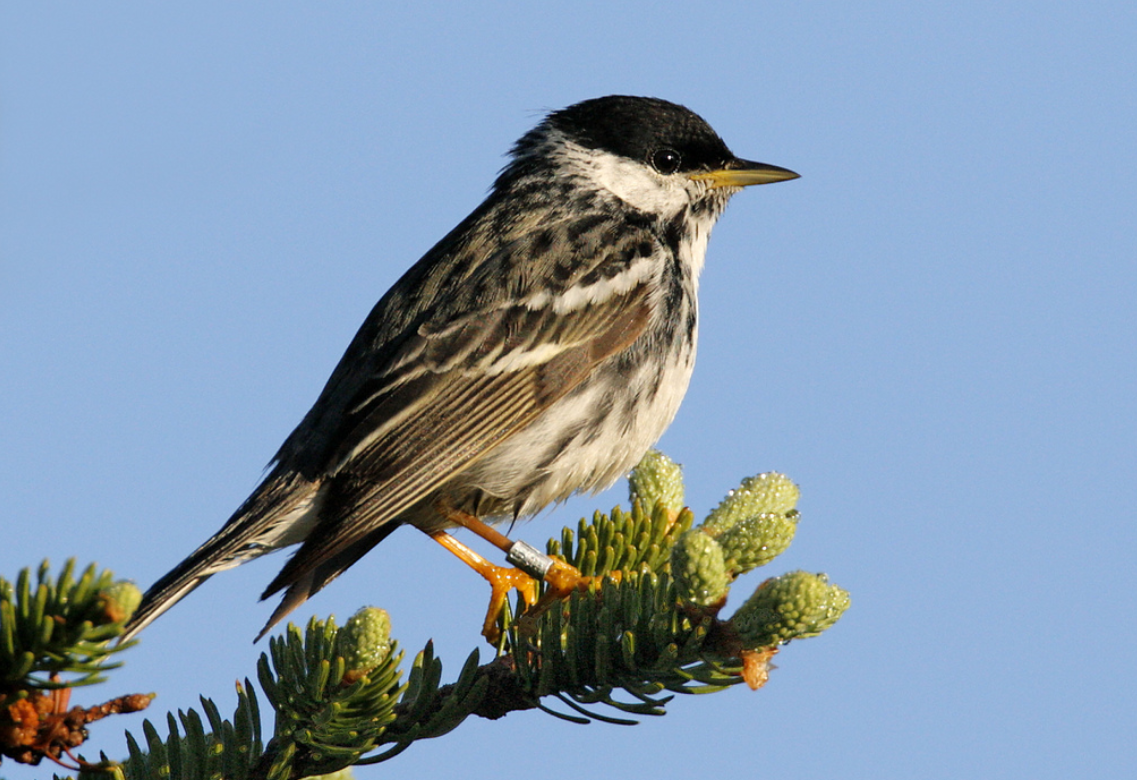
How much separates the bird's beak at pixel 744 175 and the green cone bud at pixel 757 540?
11.9 feet

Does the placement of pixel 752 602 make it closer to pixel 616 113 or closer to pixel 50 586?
pixel 50 586

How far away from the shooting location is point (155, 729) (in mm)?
3467

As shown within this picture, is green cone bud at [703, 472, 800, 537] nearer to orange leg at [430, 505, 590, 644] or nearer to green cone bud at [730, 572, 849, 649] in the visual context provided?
orange leg at [430, 505, 590, 644]

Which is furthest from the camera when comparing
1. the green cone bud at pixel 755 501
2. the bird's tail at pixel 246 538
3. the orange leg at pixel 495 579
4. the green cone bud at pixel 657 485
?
the orange leg at pixel 495 579

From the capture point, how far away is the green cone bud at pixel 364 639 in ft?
11.0

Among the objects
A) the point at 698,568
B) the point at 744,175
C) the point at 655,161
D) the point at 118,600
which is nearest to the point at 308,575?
the point at 698,568

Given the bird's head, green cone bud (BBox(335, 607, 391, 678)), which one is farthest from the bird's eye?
green cone bud (BBox(335, 607, 391, 678))

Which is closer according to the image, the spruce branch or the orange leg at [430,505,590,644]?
the spruce branch

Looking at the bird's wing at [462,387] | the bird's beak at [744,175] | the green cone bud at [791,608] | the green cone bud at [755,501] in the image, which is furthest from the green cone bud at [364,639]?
the bird's beak at [744,175]

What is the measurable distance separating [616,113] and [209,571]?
13.2ft

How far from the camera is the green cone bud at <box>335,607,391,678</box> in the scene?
11.0 ft

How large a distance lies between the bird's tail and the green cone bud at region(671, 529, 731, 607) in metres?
2.67

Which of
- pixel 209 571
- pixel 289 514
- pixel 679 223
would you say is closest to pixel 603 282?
pixel 679 223

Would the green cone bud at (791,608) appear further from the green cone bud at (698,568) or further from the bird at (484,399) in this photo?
the bird at (484,399)
